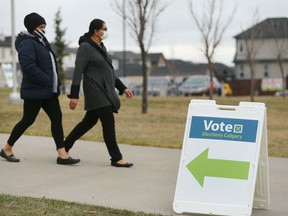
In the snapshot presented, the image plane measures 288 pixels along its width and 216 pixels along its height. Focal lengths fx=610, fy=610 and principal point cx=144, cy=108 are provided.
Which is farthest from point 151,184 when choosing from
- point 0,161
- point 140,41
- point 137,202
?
point 140,41

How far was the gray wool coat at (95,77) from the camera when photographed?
7.20 m

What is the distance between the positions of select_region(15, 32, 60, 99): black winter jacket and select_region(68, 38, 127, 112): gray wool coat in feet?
1.22

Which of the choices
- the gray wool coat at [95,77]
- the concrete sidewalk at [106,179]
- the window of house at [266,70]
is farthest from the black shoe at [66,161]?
the window of house at [266,70]

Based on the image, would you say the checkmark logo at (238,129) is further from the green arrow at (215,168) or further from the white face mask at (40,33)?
the white face mask at (40,33)

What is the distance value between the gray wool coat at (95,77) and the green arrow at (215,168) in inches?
91.0

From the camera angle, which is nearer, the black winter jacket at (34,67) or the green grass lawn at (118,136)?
the green grass lawn at (118,136)

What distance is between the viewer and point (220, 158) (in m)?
5.13

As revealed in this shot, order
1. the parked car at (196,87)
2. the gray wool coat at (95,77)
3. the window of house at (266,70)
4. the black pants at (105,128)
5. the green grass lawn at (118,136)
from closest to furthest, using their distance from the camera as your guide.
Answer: the green grass lawn at (118,136), the gray wool coat at (95,77), the black pants at (105,128), the parked car at (196,87), the window of house at (266,70)

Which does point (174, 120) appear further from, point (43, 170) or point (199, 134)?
point (199, 134)

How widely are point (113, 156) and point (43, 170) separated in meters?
0.87

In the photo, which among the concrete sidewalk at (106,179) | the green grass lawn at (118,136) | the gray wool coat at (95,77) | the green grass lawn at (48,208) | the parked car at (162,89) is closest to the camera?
the green grass lawn at (48,208)

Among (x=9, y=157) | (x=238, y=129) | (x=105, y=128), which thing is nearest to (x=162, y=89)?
(x=9, y=157)

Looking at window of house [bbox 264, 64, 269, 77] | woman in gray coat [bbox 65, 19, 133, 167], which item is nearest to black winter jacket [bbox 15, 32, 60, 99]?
woman in gray coat [bbox 65, 19, 133, 167]

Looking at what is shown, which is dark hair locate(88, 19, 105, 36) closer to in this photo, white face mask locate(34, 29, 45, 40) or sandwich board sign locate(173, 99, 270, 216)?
white face mask locate(34, 29, 45, 40)
